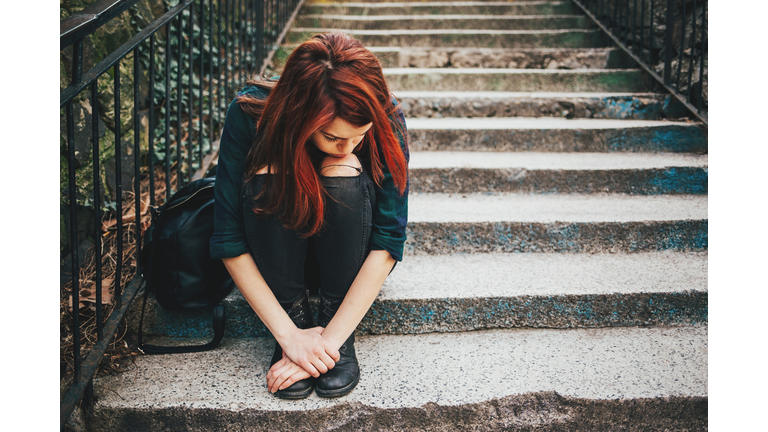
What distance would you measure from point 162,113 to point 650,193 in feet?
7.89

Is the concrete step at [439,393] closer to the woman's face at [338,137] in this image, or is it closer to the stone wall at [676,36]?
the woman's face at [338,137]

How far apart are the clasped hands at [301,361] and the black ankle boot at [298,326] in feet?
0.05

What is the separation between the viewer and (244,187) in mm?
1293

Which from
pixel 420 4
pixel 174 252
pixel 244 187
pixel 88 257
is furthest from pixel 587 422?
pixel 420 4

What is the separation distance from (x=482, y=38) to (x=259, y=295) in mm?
2926

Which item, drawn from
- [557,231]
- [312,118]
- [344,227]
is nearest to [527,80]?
[557,231]

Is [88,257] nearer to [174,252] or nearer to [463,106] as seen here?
[174,252]

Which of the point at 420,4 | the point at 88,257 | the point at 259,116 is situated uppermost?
the point at 420,4

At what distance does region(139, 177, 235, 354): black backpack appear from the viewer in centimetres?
144

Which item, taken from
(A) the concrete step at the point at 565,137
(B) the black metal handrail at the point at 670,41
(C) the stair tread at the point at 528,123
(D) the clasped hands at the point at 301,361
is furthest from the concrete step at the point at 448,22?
(D) the clasped hands at the point at 301,361

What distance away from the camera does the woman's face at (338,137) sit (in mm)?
1130

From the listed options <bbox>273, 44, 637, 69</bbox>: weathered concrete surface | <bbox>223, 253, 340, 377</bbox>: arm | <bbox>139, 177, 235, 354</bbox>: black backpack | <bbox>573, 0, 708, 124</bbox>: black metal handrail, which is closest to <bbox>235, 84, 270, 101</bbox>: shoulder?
<bbox>139, 177, 235, 354</bbox>: black backpack

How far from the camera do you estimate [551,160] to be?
2387 millimetres

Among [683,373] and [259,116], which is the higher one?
[259,116]
